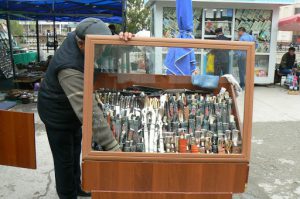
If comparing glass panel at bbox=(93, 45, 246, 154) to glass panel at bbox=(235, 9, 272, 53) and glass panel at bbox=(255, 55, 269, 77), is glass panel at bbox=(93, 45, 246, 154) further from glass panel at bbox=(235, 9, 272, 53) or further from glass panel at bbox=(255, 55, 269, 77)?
glass panel at bbox=(255, 55, 269, 77)

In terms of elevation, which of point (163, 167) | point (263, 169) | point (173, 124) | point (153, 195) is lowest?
point (263, 169)

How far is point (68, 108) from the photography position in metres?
2.62

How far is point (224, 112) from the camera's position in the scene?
2.42 metres

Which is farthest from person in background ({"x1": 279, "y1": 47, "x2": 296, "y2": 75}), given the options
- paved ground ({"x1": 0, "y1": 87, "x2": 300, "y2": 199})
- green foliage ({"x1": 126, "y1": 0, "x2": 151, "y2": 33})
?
green foliage ({"x1": 126, "y1": 0, "x2": 151, "y2": 33})

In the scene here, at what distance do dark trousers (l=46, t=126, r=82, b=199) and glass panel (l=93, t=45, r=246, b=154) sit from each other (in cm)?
49

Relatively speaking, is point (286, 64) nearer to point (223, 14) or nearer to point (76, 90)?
point (223, 14)

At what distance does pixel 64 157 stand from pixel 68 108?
1.42 ft

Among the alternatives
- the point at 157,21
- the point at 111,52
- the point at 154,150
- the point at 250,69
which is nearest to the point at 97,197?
the point at 154,150

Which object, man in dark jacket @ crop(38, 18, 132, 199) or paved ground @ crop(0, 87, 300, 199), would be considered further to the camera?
paved ground @ crop(0, 87, 300, 199)

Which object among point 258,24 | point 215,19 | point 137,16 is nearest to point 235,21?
point 215,19

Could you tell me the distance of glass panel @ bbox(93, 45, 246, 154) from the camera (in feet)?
7.38

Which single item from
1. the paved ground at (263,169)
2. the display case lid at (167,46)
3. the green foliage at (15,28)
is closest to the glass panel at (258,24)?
the paved ground at (263,169)

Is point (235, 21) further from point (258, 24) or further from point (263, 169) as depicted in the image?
point (263, 169)

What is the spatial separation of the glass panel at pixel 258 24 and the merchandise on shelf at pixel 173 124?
807 centimetres
